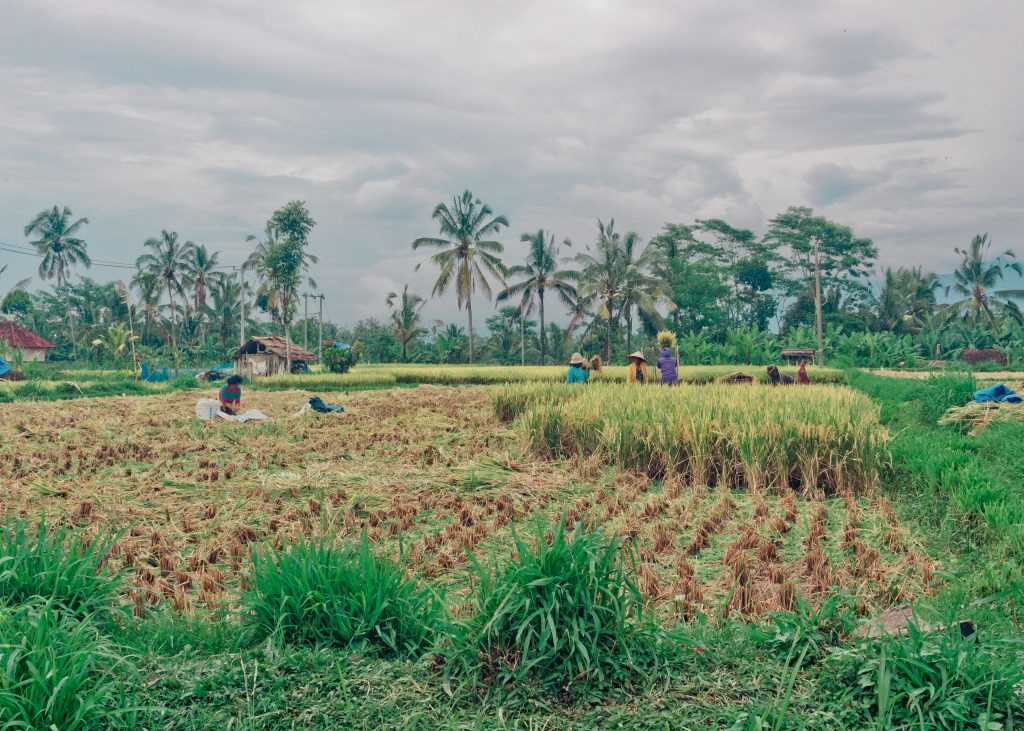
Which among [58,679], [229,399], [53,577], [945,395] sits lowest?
[58,679]

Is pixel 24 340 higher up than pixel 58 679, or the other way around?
pixel 24 340

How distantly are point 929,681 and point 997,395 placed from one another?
8605 millimetres

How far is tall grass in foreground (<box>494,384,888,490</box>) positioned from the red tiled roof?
119 feet

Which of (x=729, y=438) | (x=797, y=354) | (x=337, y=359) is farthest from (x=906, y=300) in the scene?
(x=729, y=438)

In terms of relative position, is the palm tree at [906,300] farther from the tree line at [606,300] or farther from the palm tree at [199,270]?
the palm tree at [199,270]

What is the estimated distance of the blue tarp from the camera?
9.26 meters

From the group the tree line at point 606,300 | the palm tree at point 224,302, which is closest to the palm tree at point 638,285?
the tree line at point 606,300

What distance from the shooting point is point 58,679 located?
240cm

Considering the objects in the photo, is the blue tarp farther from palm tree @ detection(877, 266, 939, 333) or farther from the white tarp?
palm tree @ detection(877, 266, 939, 333)

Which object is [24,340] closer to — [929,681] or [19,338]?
[19,338]

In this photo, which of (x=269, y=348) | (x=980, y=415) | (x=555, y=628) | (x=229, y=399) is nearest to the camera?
(x=555, y=628)

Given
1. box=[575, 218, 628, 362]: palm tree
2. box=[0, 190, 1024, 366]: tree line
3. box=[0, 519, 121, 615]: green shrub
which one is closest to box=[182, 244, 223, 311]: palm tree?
box=[0, 190, 1024, 366]: tree line

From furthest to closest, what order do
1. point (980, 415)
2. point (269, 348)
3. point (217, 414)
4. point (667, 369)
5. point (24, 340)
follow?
point (24, 340)
point (269, 348)
point (667, 369)
point (217, 414)
point (980, 415)

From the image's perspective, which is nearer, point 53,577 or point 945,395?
point 53,577
